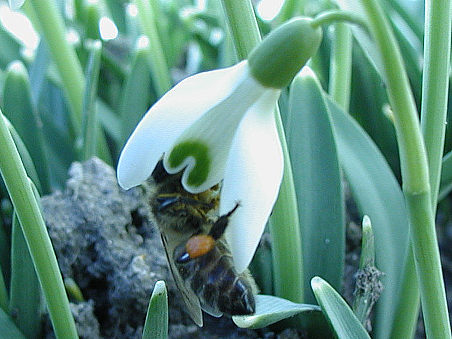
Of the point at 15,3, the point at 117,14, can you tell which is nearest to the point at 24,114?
the point at 15,3

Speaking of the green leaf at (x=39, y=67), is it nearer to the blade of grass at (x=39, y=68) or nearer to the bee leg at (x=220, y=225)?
the blade of grass at (x=39, y=68)

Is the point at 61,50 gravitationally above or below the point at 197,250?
above

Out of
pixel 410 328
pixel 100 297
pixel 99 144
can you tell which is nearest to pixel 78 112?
pixel 99 144

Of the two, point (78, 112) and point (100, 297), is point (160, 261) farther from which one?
point (78, 112)

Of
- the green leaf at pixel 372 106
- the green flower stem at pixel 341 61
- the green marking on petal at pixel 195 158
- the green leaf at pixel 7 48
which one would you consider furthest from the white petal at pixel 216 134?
the green leaf at pixel 7 48

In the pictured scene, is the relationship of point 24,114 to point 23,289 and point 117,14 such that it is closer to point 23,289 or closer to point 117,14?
point 23,289

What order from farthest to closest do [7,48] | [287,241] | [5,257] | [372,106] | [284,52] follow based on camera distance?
[7,48] → [372,106] → [5,257] → [287,241] → [284,52]
